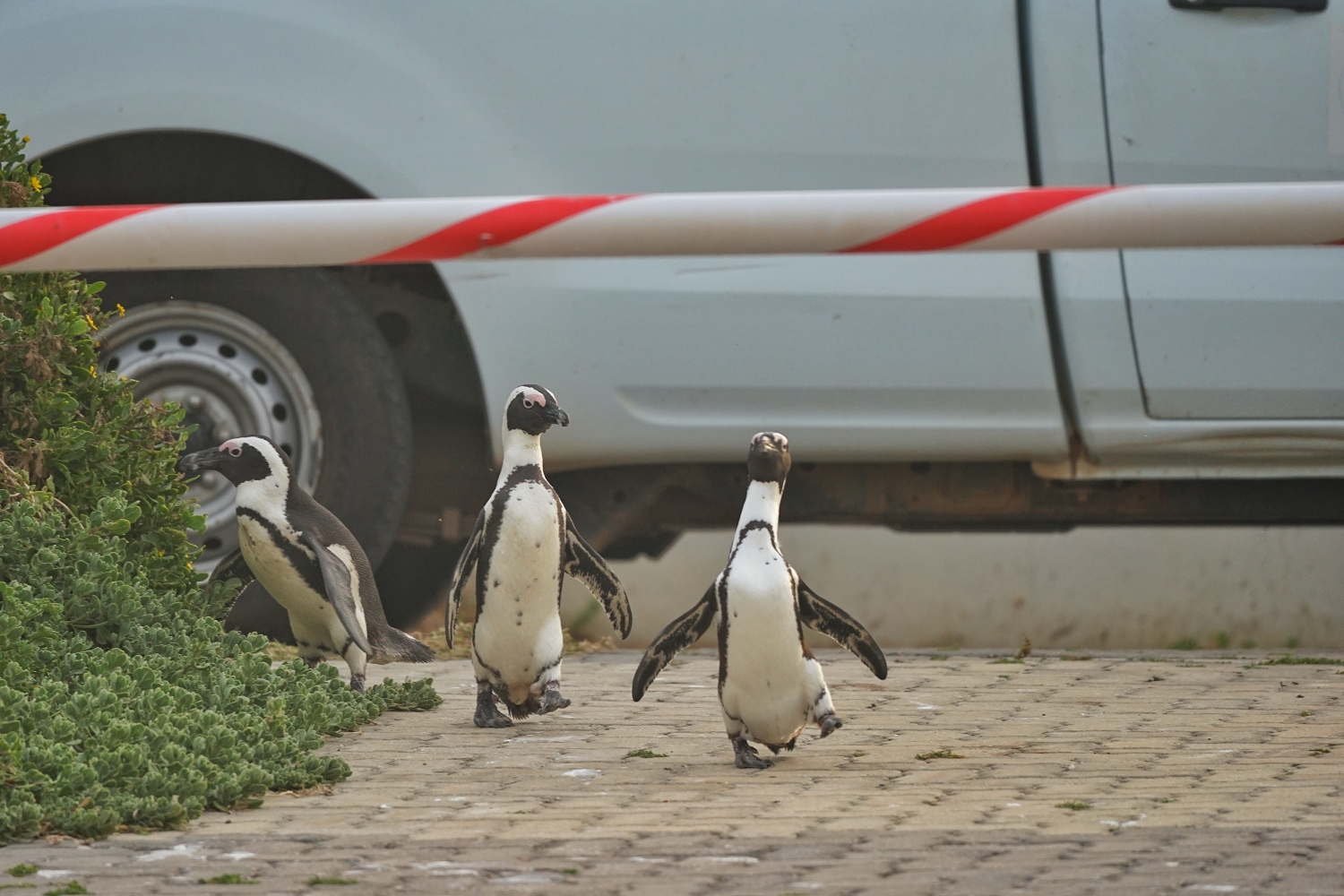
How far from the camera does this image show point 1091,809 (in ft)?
9.87

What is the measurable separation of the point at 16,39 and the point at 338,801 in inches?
113

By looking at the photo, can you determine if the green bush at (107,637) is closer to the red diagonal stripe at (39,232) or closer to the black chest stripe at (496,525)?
the black chest stripe at (496,525)

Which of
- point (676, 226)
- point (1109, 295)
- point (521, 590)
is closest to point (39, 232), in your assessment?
point (676, 226)

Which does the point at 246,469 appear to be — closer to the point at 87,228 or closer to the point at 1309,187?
the point at 87,228

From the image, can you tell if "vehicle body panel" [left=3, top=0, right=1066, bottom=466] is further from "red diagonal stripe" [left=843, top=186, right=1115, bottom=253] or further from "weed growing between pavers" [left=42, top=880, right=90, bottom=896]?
"weed growing between pavers" [left=42, top=880, right=90, bottom=896]

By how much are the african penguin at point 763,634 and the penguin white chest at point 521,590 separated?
1.57 ft

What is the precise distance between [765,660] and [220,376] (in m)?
2.25

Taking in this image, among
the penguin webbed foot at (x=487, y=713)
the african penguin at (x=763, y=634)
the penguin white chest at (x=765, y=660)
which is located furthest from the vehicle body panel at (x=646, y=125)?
the penguin white chest at (x=765, y=660)

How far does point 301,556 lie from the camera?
4211 mm

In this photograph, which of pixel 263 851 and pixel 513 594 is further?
pixel 513 594

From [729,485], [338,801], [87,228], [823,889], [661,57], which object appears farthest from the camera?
[729,485]

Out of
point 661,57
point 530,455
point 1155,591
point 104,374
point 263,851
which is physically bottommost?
point 1155,591

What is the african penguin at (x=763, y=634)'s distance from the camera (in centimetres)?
357

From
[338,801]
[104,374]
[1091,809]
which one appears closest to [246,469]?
[104,374]
